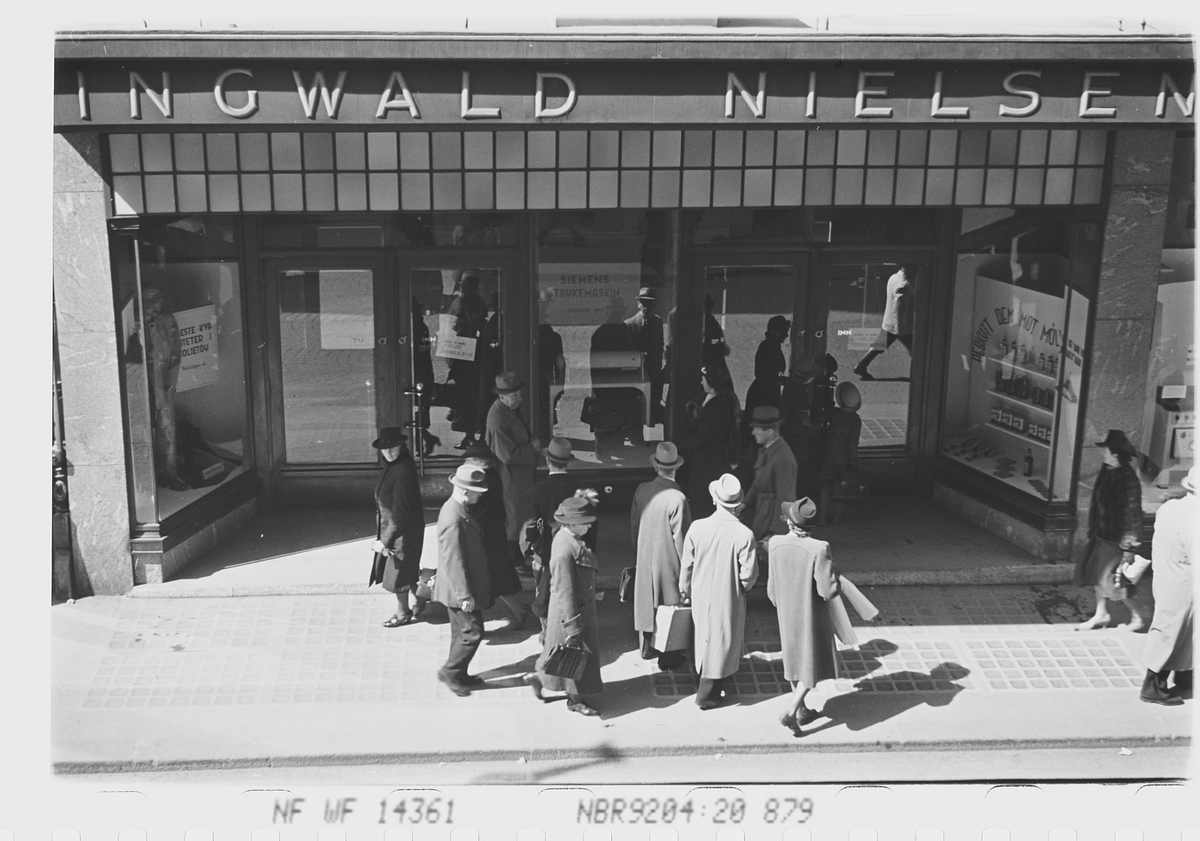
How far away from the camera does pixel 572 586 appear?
8.09m

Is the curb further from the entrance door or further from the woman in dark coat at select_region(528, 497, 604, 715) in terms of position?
the entrance door

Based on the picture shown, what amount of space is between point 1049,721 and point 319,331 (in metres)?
6.92

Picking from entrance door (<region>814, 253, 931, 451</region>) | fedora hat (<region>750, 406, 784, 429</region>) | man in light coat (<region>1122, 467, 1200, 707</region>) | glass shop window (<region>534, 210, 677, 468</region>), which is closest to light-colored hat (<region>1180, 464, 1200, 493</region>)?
man in light coat (<region>1122, 467, 1200, 707</region>)

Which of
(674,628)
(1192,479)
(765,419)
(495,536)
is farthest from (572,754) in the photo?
(1192,479)

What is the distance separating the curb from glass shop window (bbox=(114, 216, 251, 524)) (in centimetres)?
271

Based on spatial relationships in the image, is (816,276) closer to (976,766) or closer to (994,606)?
(994,606)

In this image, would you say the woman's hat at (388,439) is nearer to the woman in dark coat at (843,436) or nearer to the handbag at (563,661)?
the handbag at (563,661)

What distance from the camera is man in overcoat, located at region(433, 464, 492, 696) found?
8.23 m

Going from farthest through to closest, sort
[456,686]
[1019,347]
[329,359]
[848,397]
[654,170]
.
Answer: [329,359] → [1019,347] → [848,397] → [654,170] → [456,686]

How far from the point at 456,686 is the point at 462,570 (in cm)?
88

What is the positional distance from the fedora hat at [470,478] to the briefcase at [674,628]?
1529 millimetres

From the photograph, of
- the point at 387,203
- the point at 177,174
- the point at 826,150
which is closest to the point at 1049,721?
the point at 826,150

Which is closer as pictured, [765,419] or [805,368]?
[765,419]

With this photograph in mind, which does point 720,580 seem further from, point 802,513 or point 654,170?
point 654,170
